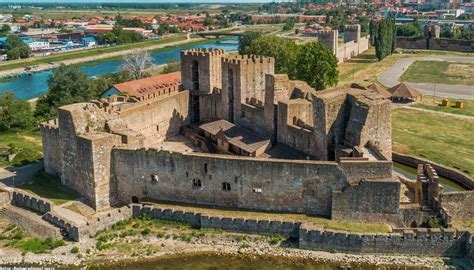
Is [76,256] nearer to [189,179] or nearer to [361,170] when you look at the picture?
[189,179]

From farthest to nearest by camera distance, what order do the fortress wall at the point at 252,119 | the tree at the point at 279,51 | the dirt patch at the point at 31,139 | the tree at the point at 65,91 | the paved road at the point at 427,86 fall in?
the paved road at the point at 427,86 → the tree at the point at 279,51 → the tree at the point at 65,91 → the dirt patch at the point at 31,139 → the fortress wall at the point at 252,119

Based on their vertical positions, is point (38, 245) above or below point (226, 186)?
below

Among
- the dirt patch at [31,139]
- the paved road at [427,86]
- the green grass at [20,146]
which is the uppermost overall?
the paved road at [427,86]

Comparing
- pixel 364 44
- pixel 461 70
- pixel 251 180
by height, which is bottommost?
pixel 251 180

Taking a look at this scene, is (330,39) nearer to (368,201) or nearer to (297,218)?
(368,201)

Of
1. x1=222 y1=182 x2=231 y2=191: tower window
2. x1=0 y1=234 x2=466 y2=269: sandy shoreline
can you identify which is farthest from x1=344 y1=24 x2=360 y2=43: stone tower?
x1=0 y1=234 x2=466 y2=269: sandy shoreline

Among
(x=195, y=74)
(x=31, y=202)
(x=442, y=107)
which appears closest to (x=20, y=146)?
(x=31, y=202)

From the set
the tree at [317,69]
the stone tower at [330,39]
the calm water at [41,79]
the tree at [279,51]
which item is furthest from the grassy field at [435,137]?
the calm water at [41,79]

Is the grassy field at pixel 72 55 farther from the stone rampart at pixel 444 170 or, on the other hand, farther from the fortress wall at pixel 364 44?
the stone rampart at pixel 444 170
